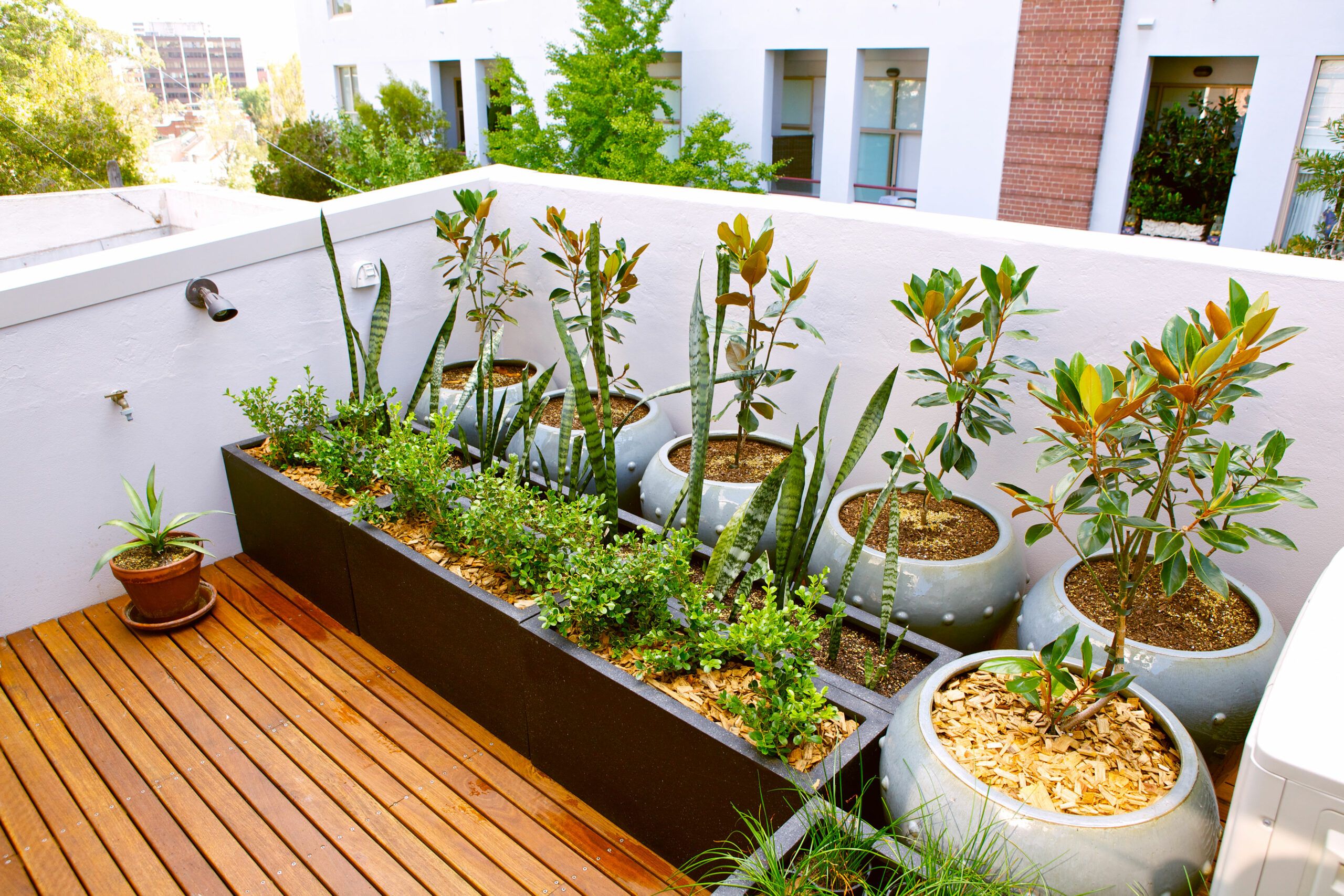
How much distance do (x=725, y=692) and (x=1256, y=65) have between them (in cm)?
931

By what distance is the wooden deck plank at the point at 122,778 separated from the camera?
228 cm

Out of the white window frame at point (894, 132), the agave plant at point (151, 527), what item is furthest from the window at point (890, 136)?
the agave plant at point (151, 527)

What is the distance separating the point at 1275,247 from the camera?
26.5ft

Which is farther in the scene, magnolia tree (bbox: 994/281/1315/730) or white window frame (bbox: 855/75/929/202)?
white window frame (bbox: 855/75/929/202)

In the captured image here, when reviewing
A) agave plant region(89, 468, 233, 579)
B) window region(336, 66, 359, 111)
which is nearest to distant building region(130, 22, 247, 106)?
window region(336, 66, 359, 111)

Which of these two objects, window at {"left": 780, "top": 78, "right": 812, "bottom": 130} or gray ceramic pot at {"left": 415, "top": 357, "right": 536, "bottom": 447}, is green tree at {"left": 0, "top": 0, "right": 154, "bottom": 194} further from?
gray ceramic pot at {"left": 415, "top": 357, "right": 536, "bottom": 447}

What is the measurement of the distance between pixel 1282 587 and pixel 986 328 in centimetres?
118

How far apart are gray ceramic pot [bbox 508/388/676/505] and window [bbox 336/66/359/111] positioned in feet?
63.1

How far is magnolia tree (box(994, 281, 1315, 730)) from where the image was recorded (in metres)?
1.73

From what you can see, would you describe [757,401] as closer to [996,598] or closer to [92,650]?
[996,598]

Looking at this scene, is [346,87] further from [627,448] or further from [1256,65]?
[627,448]

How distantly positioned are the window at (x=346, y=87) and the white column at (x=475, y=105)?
16.1 ft

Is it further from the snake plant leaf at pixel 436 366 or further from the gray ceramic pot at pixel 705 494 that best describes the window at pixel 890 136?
the snake plant leaf at pixel 436 366

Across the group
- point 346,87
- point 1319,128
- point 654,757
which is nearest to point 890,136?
point 1319,128
